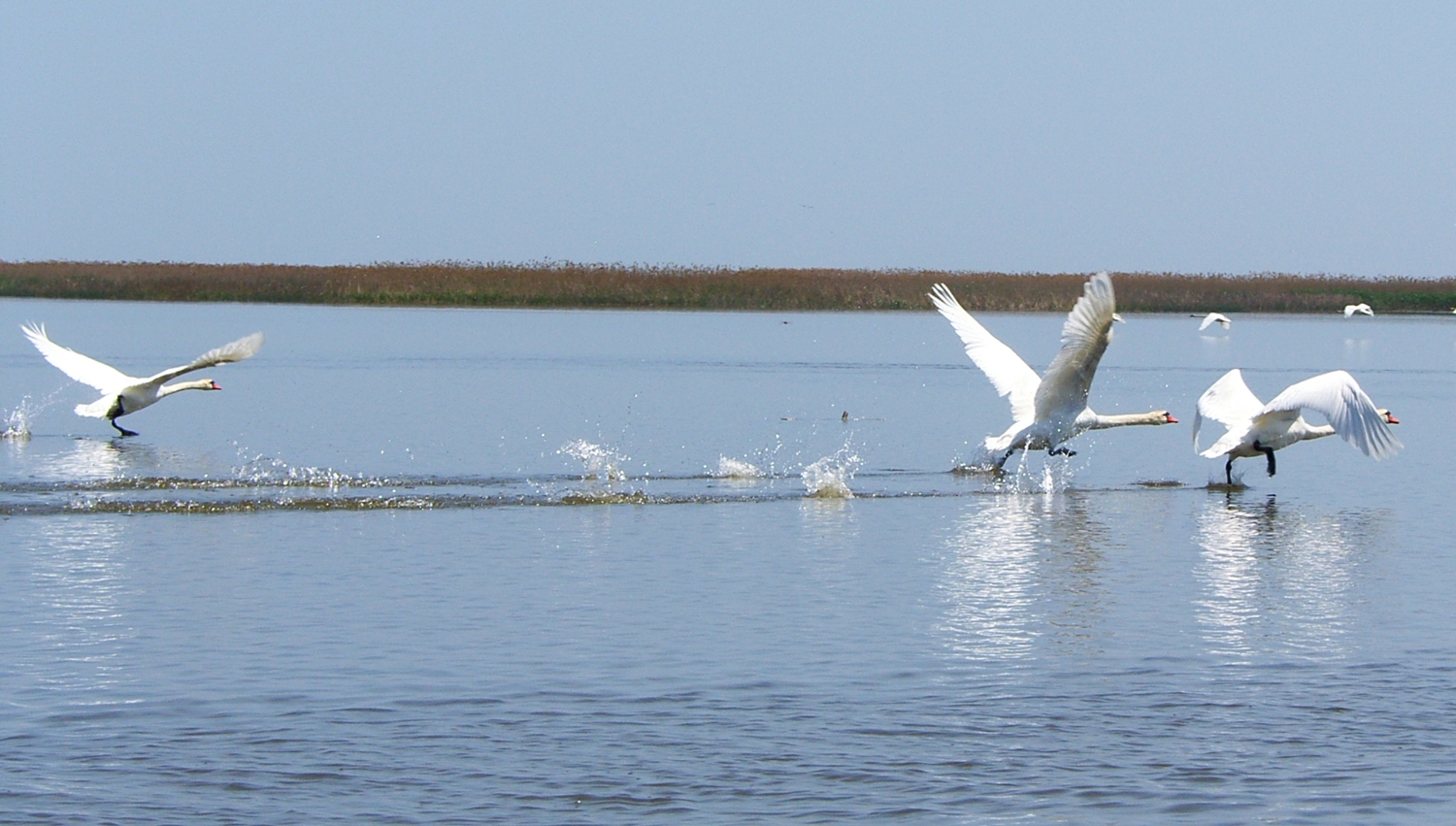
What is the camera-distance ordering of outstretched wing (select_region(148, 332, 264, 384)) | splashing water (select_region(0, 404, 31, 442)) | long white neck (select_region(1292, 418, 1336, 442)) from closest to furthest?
1. long white neck (select_region(1292, 418, 1336, 442))
2. outstretched wing (select_region(148, 332, 264, 384))
3. splashing water (select_region(0, 404, 31, 442))

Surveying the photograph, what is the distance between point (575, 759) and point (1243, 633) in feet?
14.6

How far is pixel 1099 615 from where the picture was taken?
36.5ft

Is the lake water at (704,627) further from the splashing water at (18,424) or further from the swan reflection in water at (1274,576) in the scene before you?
the splashing water at (18,424)

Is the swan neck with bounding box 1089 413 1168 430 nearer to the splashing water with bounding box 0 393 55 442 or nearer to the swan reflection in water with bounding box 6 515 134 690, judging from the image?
the swan reflection in water with bounding box 6 515 134 690

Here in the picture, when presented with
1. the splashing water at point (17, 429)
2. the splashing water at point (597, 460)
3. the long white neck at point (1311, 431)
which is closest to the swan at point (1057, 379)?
the long white neck at point (1311, 431)

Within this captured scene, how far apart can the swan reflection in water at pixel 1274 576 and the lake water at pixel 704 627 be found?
0.17ft

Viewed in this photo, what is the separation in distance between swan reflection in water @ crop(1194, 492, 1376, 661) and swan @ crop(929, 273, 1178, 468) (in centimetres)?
143

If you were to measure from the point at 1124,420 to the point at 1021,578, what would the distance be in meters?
5.93

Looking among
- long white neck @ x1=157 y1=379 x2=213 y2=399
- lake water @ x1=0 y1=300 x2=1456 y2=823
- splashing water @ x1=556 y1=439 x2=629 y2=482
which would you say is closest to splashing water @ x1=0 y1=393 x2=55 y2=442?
lake water @ x1=0 y1=300 x2=1456 y2=823

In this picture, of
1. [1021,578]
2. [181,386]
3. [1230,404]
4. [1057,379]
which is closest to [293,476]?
[181,386]

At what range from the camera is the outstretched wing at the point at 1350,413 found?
16.3 m

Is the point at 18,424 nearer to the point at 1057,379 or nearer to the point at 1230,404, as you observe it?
the point at 1057,379

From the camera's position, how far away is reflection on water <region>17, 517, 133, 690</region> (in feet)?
30.0

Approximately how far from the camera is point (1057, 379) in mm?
16531
